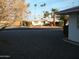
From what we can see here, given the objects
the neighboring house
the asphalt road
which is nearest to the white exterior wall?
the neighboring house

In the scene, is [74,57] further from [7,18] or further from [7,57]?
[7,18]

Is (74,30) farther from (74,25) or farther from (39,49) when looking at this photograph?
(39,49)

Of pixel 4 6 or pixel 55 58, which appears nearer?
pixel 55 58

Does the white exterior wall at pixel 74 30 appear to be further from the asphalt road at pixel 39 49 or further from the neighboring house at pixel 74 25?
the asphalt road at pixel 39 49

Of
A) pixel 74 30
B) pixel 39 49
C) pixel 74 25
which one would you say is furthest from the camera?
pixel 74 25

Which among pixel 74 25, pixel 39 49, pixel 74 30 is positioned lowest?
pixel 39 49

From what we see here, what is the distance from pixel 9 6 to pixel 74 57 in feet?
45.4

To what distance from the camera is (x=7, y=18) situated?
28234mm

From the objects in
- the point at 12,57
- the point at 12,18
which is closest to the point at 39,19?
the point at 12,18

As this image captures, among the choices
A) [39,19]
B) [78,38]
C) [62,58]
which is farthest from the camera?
[39,19]

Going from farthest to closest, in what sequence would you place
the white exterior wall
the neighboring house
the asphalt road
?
the white exterior wall → the neighboring house → the asphalt road

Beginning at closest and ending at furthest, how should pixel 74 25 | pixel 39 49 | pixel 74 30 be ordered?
pixel 39 49, pixel 74 30, pixel 74 25

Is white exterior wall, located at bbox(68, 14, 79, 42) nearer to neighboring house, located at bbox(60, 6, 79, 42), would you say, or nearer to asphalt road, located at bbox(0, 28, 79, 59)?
neighboring house, located at bbox(60, 6, 79, 42)

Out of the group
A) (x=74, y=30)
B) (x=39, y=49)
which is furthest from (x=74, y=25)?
(x=39, y=49)
